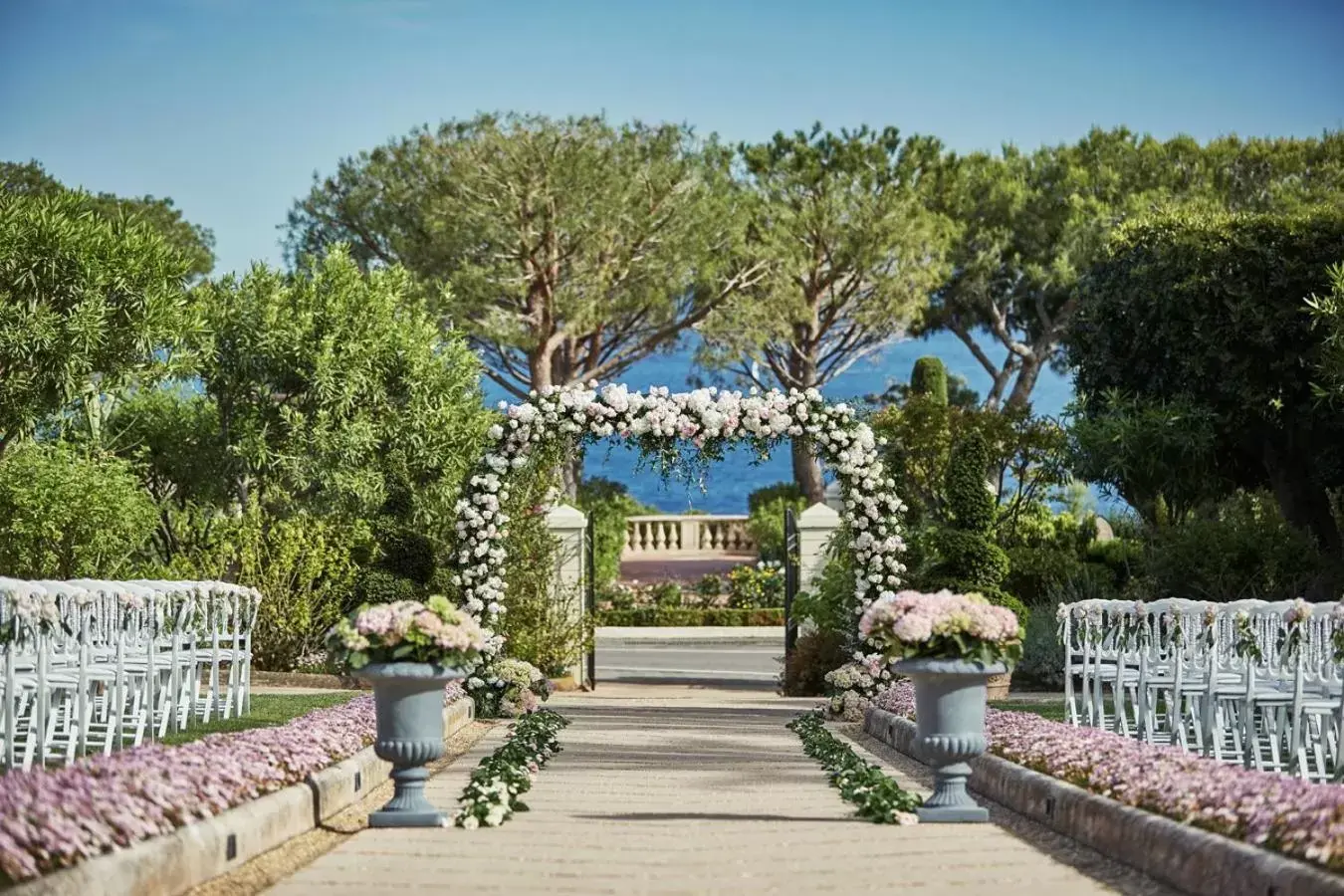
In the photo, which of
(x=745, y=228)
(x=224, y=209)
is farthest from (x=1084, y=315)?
(x=224, y=209)

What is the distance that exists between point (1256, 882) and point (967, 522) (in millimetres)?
→ 13514

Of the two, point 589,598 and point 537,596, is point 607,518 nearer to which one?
point 589,598

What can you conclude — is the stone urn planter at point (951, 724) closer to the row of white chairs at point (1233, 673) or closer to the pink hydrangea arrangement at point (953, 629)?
the pink hydrangea arrangement at point (953, 629)

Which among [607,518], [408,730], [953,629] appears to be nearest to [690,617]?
[607,518]

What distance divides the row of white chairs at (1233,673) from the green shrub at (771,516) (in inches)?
951

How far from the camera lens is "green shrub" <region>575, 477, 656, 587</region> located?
3703cm

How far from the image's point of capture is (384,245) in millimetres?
39875

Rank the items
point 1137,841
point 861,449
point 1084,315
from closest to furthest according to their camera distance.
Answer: point 1137,841 < point 861,449 < point 1084,315

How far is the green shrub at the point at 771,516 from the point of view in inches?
1537

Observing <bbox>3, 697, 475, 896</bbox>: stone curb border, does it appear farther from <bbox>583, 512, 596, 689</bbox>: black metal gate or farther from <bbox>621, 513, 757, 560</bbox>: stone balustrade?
<bbox>621, 513, 757, 560</bbox>: stone balustrade

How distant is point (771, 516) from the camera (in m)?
41.4

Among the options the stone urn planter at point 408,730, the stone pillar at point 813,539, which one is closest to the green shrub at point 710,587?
the stone pillar at point 813,539

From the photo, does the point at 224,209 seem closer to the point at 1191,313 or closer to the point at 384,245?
the point at 384,245

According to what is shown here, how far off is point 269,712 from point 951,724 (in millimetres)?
8090
